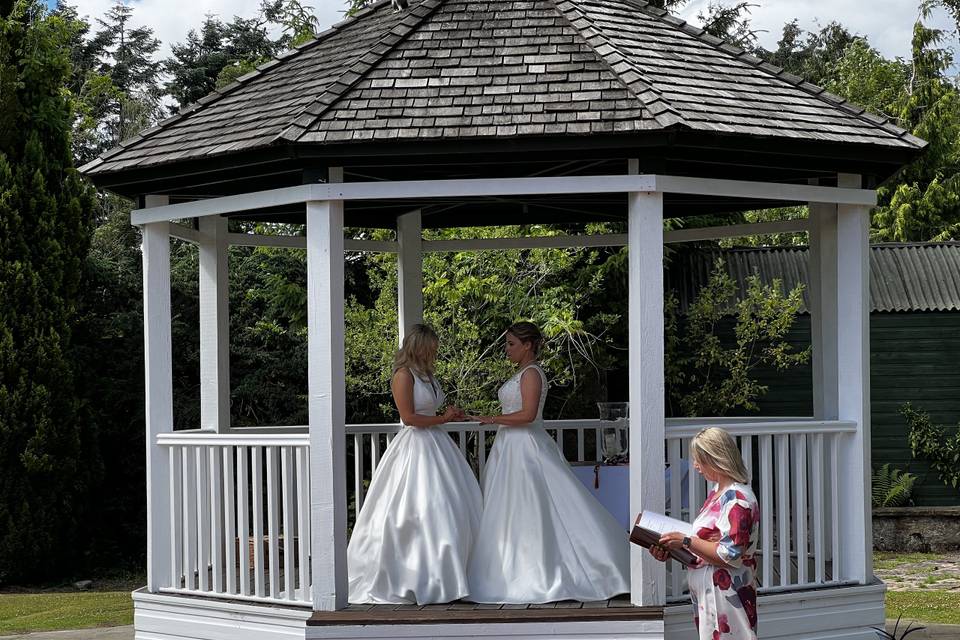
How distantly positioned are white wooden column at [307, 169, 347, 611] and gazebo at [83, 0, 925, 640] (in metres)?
0.01

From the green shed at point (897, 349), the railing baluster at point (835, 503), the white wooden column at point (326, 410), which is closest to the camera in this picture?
the white wooden column at point (326, 410)

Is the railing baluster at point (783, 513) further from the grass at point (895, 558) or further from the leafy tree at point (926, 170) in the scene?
the leafy tree at point (926, 170)

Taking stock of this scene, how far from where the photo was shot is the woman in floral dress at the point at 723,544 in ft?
17.6

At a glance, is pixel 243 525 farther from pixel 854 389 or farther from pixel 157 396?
pixel 854 389

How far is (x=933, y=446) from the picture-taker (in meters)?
17.5

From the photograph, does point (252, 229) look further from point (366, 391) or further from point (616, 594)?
point (616, 594)

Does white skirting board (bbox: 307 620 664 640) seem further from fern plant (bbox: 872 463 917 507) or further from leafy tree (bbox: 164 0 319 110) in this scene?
leafy tree (bbox: 164 0 319 110)

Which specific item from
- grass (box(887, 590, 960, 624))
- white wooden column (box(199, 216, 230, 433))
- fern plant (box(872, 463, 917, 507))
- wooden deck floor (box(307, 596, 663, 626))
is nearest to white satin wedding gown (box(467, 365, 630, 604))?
wooden deck floor (box(307, 596, 663, 626))

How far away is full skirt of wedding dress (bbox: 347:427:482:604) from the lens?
7324mm

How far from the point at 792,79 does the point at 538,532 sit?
3.50 meters

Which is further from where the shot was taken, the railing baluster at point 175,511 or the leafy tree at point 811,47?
the leafy tree at point 811,47

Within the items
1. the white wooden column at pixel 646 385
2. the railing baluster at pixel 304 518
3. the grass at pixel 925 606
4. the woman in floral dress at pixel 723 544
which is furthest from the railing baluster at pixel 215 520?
the grass at pixel 925 606

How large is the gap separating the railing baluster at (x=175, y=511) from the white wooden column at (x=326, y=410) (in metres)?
1.33

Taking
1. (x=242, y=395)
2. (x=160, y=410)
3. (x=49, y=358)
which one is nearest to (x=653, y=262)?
(x=160, y=410)
